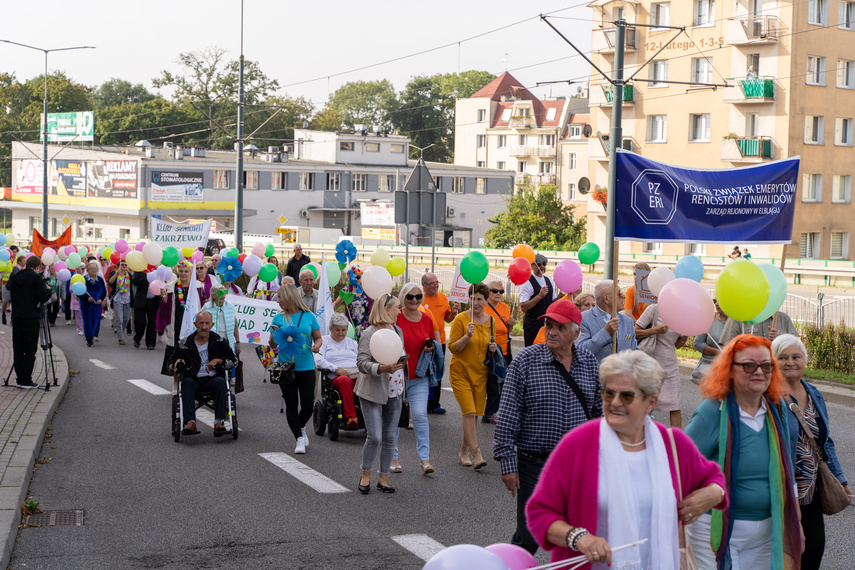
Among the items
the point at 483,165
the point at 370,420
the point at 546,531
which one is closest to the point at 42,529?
the point at 370,420

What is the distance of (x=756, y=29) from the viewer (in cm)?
4672

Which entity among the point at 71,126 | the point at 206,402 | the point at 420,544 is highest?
the point at 71,126

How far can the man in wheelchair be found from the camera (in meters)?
11.1

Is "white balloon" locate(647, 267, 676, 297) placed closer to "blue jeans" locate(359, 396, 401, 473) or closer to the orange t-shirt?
the orange t-shirt

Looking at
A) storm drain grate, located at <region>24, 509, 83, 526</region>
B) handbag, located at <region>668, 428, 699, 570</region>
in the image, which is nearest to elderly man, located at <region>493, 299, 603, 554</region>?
handbag, located at <region>668, 428, 699, 570</region>

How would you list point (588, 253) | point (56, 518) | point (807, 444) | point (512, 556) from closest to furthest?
point (512, 556) → point (807, 444) → point (56, 518) → point (588, 253)

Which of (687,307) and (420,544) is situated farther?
(687,307)

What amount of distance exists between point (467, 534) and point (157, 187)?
72580mm

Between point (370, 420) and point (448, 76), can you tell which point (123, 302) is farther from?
point (448, 76)

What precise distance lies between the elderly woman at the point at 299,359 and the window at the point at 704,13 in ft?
140

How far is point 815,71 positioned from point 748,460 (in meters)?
46.8

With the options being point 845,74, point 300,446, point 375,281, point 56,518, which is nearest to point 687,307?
point 300,446

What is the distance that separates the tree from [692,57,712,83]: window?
13.6m

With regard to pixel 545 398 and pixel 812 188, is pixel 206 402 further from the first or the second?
pixel 812 188
